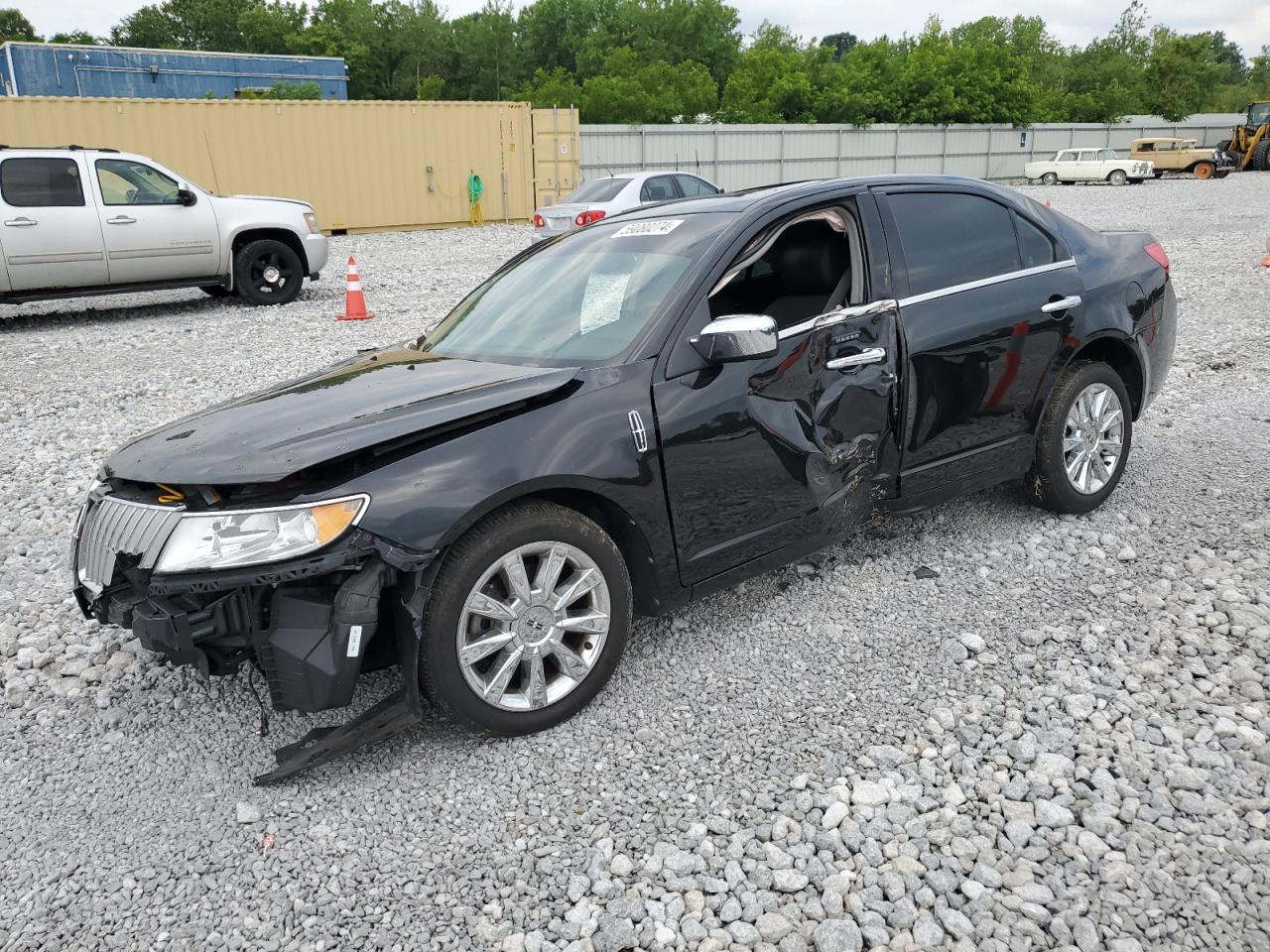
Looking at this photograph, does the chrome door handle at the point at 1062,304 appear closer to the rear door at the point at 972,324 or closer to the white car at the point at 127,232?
the rear door at the point at 972,324

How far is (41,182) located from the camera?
10867 mm

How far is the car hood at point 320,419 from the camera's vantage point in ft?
9.34

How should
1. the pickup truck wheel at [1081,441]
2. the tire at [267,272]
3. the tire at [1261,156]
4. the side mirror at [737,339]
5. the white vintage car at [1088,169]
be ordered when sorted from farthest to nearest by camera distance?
the tire at [1261,156], the white vintage car at [1088,169], the tire at [267,272], the pickup truck wheel at [1081,441], the side mirror at [737,339]

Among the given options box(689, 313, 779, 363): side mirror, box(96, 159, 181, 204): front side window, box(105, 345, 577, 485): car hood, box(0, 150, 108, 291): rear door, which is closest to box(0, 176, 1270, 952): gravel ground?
box(105, 345, 577, 485): car hood

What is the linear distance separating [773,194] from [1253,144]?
150 ft

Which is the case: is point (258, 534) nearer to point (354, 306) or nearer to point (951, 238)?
point (951, 238)

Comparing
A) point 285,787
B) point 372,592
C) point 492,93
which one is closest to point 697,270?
point 372,592

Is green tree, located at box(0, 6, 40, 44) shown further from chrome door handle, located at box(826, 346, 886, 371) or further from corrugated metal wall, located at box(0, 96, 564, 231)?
chrome door handle, located at box(826, 346, 886, 371)

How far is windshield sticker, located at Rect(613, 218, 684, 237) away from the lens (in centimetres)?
389

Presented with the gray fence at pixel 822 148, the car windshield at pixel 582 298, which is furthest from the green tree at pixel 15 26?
the car windshield at pixel 582 298

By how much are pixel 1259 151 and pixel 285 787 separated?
157ft

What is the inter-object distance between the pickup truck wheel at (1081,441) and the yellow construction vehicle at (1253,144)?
139 ft

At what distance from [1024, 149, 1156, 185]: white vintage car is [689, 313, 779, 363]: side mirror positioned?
1450 inches

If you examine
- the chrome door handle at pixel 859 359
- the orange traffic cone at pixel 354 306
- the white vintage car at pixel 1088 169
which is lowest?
the orange traffic cone at pixel 354 306
